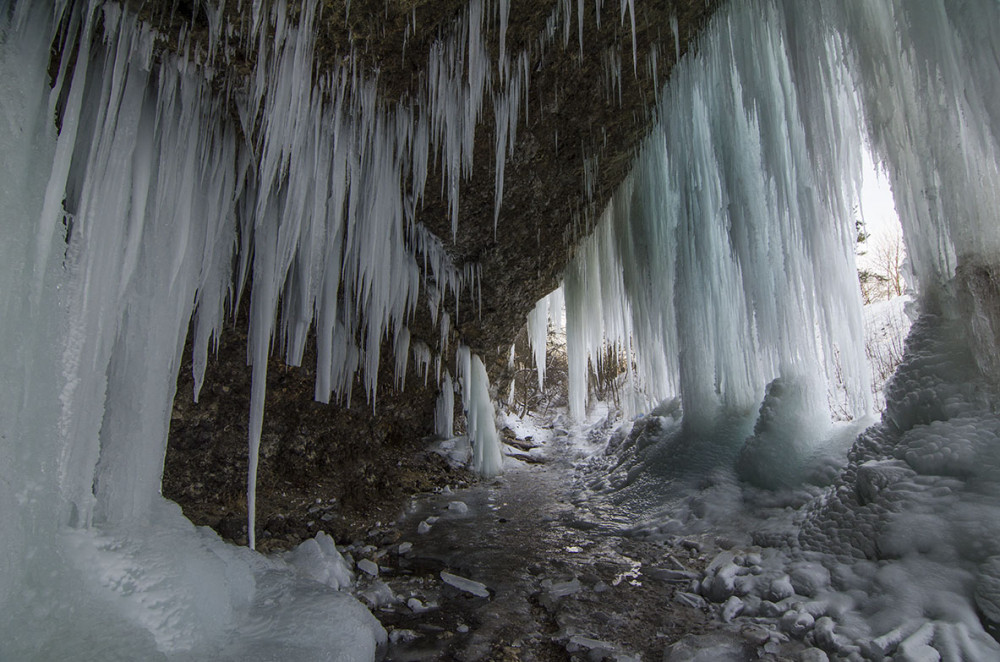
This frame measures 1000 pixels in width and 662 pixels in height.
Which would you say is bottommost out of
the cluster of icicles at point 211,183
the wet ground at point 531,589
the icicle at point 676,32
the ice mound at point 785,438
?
the wet ground at point 531,589

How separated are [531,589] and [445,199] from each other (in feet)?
10.4

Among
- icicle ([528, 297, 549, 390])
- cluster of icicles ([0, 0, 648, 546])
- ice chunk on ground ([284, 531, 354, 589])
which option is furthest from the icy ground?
icicle ([528, 297, 549, 390])

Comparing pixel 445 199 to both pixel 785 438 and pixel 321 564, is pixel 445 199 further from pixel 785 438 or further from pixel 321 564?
pixel 785 438

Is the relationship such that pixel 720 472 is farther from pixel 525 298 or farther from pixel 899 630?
pixel 525 298

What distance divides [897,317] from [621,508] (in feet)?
22.7

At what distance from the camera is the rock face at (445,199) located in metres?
2.91

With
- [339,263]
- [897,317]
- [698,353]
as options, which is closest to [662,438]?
[698,353]

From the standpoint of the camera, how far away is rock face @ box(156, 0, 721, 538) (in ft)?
9.55

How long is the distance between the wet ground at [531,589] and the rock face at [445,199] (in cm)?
123

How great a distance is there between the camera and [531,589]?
9.00ft

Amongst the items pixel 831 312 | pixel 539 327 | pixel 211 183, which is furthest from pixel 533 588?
pixel 539 327

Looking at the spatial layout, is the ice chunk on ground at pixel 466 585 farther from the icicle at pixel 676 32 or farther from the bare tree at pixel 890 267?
the bare tree at pixel 890 267

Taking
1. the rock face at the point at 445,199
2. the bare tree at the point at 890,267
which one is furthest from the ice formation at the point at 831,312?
the bare tree at the point at 890,267

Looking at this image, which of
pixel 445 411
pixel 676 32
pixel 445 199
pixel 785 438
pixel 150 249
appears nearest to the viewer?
pixel 150 249
